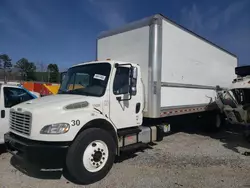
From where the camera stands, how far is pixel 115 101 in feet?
16.1

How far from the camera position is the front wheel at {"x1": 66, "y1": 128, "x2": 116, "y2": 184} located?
13.2 feet

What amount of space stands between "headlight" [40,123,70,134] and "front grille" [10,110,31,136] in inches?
13.2

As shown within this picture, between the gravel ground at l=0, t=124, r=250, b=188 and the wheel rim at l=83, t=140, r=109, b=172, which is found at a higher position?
the wheel rim at l=83, t=140, r=109, b=172

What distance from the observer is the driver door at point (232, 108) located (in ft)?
24.7

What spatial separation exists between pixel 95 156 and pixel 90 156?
127 millimetres

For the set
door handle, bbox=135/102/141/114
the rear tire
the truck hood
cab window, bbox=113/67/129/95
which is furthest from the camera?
the rear tire

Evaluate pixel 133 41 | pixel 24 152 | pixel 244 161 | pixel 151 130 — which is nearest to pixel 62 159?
pixel 24 152

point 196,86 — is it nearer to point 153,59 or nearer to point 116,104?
point 153,59

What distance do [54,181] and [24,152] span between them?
0.93 m

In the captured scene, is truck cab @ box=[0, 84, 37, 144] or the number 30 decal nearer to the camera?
the number 30 decal

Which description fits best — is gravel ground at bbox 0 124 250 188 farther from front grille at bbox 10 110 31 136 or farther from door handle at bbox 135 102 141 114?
door handle at bbox 135 102 141 114

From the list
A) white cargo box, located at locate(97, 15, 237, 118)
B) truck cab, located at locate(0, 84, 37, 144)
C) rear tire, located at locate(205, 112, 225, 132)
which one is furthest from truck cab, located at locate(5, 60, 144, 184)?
rear tire, located at locate(205, 112, 225, 132)

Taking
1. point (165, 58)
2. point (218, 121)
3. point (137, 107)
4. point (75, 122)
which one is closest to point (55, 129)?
point (75, 122)

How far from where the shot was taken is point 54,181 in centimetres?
437
